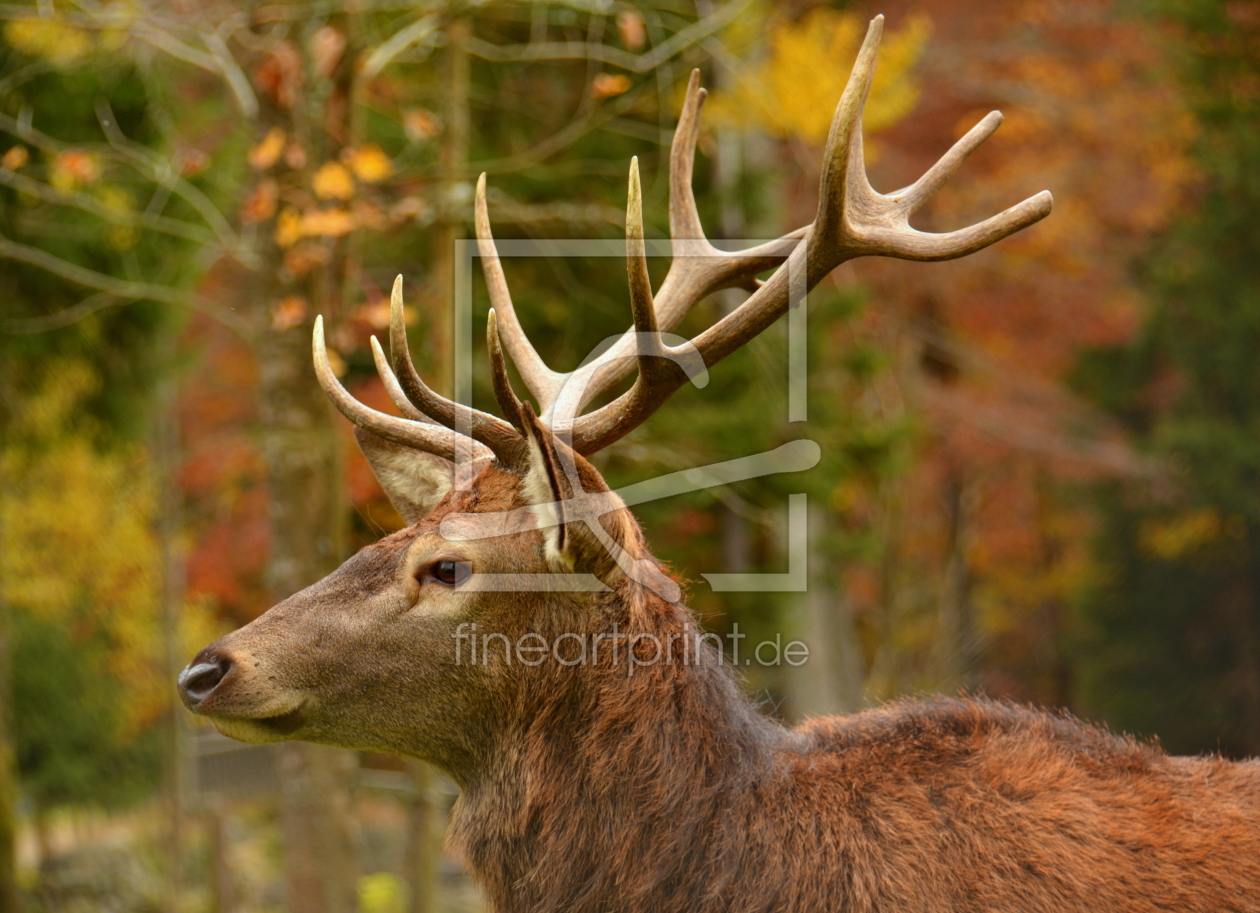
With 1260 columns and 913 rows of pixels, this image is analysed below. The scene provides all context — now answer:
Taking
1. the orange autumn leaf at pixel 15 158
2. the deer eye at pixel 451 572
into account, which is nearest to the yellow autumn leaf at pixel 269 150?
the orange autumn leaf at pixel 15 158

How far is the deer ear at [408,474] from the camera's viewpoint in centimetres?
369

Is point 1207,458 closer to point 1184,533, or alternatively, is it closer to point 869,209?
point 1184,533

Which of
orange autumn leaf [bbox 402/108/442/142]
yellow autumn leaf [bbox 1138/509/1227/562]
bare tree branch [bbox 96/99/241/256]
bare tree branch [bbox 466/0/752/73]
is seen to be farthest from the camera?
yellow autumn leaf [bbox 1138/509/1227/562]

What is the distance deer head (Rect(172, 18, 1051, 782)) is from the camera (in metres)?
2.96

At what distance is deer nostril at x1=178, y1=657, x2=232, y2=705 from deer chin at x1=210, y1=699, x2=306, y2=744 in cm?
10

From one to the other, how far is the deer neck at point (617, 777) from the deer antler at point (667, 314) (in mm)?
590

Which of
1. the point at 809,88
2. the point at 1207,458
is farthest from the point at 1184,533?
the point at 809,88

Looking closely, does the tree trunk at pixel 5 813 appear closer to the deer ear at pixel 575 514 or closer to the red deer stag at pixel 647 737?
the red deer stag at pixel 647 737

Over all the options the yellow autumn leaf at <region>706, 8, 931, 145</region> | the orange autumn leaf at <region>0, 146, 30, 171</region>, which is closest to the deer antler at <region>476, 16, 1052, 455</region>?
the orange autumn leaf at <region>0, 146, 30, 171</region>

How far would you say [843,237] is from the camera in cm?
333

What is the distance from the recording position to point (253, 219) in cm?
555

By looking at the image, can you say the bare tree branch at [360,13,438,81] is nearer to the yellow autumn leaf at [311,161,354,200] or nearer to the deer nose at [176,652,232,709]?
the yellow autumn leaf at [311,161,354,200]

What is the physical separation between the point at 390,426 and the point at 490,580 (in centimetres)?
54

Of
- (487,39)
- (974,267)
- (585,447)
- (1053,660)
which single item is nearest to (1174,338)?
(974,267)
